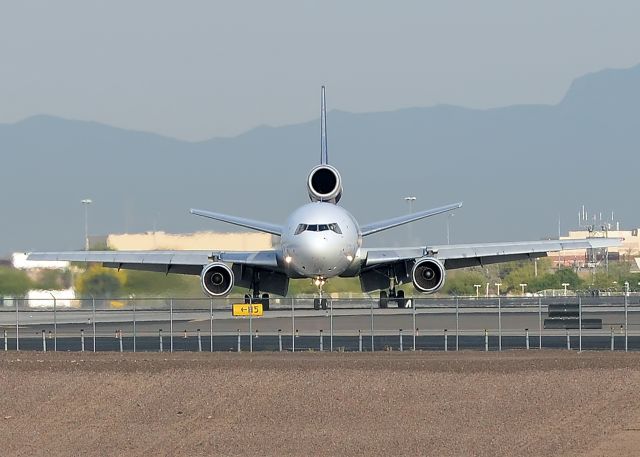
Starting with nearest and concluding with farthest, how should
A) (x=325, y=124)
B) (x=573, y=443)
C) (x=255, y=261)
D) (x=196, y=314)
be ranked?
(x=573, y=443), (x=255, y=261), (x=196, y=314), (x=325, y=124)

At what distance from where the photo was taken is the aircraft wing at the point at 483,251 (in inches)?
2212

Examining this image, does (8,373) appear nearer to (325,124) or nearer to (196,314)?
(196,314)

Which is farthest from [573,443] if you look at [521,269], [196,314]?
[521,269]

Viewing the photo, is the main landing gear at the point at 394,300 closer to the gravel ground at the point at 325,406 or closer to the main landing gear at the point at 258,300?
the main landing gear at the point at 258,300

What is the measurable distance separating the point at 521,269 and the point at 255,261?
3584 centimetres

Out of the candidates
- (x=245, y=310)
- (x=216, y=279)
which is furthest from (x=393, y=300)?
(x=216, y=279)

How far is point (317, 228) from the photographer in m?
51.6

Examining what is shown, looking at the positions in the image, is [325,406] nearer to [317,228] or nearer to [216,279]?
[317,228]

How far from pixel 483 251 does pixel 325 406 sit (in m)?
33.3

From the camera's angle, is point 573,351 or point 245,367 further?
point 573,351

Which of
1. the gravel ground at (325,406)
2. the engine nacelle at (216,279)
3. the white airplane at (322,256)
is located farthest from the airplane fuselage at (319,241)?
the gravel ground at (325,406)

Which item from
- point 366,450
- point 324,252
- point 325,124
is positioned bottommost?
point 366,450

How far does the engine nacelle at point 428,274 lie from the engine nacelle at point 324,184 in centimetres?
511

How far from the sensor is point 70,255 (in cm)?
5866
